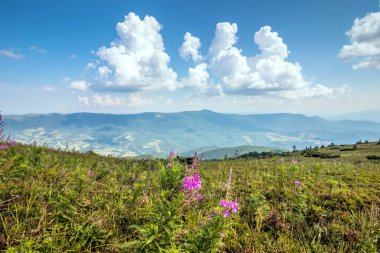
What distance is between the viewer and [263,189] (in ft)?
28.8

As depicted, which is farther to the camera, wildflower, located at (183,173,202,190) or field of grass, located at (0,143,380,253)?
wildflower, located at (183,173,202,190)

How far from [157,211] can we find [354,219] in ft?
16.4

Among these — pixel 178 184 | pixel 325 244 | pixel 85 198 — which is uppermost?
pixel 178 184

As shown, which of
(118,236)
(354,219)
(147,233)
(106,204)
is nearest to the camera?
(147,233)

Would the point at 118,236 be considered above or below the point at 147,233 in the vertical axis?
below

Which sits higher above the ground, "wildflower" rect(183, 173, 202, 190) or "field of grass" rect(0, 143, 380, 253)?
"wildflower" rect(183, 173, 202, 190)

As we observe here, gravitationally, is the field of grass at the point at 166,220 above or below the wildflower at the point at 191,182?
below

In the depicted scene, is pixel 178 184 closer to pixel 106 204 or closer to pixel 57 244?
pixel 106 204

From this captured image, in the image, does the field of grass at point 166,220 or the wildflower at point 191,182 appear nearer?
the field of grass at point 166,220

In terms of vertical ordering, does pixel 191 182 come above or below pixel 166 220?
above

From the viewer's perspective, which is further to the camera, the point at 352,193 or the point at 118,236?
the point at 352,193

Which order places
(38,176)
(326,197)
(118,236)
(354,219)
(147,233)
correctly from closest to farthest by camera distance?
(147,233) < (118,236) < (354,219) < (38,176) < (326,197)

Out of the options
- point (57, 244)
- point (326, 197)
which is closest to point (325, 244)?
point (326, 197)

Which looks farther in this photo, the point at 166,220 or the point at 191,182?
the point at 191,182
